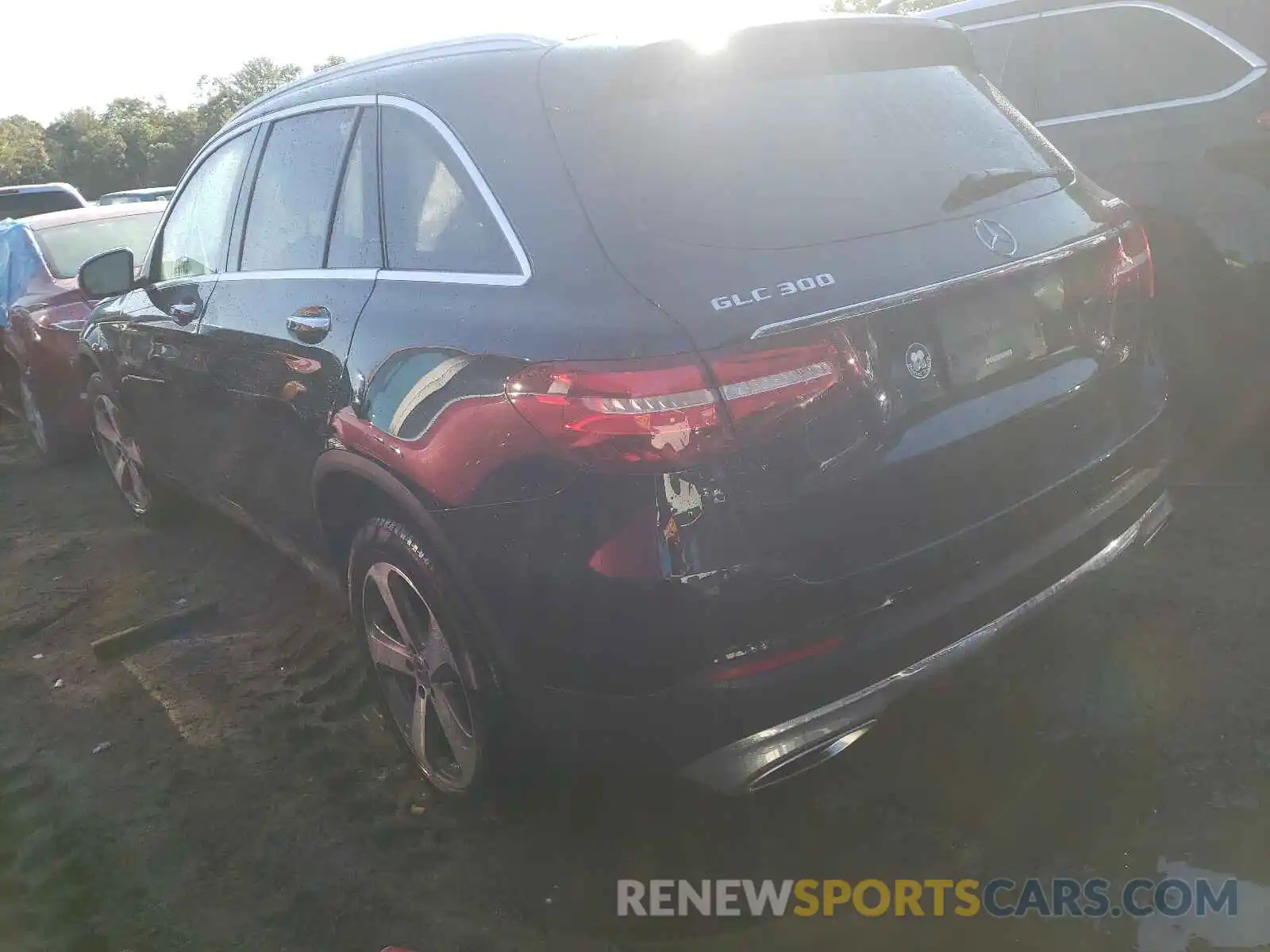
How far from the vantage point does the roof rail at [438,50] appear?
265 centimetres

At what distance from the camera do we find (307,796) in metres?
3.07

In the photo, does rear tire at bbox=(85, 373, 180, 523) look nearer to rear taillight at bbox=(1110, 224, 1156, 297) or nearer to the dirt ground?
the dirt ground

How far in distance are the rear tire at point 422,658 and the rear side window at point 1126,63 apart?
12.6 feet

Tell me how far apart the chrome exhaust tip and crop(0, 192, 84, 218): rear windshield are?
13.2 metres

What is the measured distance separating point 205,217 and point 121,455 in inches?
73.7

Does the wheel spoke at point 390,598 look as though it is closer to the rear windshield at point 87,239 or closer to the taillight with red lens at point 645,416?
the taillight with red lens at point 645,416

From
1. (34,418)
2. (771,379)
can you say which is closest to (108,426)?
(34,418)

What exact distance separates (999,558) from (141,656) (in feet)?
10.5

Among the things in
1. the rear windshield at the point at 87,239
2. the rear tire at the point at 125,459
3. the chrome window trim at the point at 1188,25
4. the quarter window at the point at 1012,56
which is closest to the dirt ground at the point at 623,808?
the rear tire at the point at 125,459

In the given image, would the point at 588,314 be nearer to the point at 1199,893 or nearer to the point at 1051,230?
the point at 1051,230

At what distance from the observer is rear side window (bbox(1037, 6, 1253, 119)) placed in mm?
4566

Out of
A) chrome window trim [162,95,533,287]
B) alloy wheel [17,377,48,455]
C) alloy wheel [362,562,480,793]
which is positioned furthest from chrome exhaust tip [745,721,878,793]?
alloy wheel [17,377,48,455]

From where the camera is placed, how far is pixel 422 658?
273 cm

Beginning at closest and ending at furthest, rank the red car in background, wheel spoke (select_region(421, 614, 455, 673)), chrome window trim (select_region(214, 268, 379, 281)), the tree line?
1. wheel spoke (select_region(421, 614, 455, 673))
2. chrome window trim (select_region(214, 268, 379, 281))
3. the red car in background
4. the tree line
